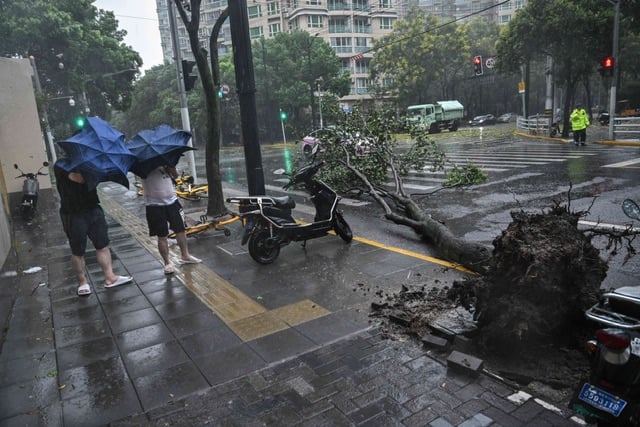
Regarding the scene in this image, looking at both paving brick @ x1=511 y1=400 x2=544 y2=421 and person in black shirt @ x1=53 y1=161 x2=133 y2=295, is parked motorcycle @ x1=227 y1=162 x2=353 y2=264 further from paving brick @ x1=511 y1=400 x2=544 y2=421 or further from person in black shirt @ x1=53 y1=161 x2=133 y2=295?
paving brick @ x1=511 y1=400 x2=544 y2=421

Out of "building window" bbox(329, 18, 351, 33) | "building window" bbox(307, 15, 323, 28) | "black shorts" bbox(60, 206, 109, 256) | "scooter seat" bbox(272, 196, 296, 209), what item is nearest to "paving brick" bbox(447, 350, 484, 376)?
"scooter seat" bbox(272, 196, 296, 209)

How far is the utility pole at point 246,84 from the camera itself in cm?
735

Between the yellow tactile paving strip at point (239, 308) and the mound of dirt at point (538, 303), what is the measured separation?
1641 millimetres

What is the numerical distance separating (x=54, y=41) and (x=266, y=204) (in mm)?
28255

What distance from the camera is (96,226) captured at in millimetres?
5648

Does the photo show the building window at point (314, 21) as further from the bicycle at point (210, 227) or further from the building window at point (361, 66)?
the bicycle at point (210, 227)

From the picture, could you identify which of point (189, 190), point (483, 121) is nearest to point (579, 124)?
point (189, 190)

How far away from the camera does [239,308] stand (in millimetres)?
5008

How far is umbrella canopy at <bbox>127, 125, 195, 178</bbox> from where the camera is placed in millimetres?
5988

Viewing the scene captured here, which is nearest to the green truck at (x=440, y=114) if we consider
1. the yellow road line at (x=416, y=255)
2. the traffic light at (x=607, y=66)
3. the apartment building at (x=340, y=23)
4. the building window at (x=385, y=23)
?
the apartment building at (x=340, y=23)

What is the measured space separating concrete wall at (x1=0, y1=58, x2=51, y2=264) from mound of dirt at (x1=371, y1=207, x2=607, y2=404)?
43.0ft

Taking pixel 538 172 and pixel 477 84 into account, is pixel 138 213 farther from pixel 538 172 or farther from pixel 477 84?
pixel 477 84

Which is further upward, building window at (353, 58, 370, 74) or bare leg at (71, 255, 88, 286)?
building window at (353, 58, 370, 74)

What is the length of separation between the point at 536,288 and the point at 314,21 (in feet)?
203
